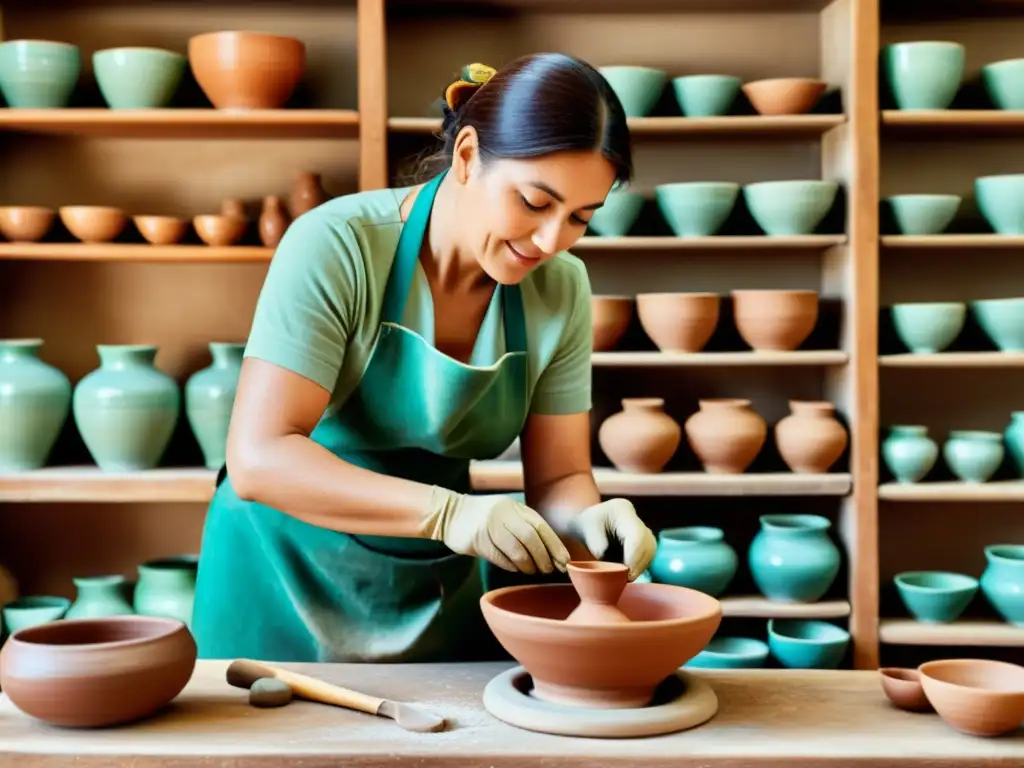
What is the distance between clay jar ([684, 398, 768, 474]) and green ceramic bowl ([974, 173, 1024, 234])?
0.95 m

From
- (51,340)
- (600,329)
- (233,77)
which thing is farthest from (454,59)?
(51,340)

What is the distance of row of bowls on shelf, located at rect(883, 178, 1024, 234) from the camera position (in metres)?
3.44

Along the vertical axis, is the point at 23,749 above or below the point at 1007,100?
below

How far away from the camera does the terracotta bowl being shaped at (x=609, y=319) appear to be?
348 cm

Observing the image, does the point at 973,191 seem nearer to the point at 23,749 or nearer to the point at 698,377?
the point at 698,377

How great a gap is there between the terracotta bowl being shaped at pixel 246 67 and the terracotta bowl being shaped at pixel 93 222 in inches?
18.0

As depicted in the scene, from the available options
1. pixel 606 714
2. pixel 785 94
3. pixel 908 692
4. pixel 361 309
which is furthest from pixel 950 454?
pixel 606 714

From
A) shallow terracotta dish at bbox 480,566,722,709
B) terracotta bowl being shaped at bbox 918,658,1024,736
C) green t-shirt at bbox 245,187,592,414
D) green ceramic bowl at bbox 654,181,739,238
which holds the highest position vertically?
green ceramic bowl at bbox 654,181,739,238

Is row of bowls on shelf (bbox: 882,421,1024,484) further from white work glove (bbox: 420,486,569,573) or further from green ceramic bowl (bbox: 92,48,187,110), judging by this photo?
green ceramic bowl (bbox: 92,48,187,110)

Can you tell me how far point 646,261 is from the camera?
382 centimetres

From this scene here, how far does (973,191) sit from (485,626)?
2682 mm

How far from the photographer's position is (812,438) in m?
3.43

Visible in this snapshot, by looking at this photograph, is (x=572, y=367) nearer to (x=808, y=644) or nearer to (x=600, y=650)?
(x=600, y=650)

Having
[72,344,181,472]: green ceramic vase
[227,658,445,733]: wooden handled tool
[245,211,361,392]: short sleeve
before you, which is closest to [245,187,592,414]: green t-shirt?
[245,211,361,392]: short sleeve
